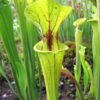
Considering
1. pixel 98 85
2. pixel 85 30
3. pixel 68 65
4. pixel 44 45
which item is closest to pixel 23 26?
pixel 44 45

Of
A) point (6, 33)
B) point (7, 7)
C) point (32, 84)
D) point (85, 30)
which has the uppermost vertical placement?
point (7, 7)

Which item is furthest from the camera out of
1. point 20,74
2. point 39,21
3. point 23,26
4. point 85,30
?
point 85,30

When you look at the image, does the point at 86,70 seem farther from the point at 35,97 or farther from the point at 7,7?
the point at 7,7

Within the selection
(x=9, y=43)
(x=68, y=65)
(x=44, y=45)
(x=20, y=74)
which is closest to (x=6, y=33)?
(x=9, y=43)

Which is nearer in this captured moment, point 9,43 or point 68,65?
point 9,43

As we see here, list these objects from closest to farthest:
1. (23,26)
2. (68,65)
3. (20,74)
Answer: (23,26)
(20,74)
(68,65)

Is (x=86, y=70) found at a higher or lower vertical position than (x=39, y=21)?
lower

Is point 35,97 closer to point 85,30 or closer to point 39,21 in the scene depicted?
point 39,21

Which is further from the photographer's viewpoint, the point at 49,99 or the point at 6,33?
the point at 6,33

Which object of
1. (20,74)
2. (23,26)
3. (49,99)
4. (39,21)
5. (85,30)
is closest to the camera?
(39,21)
